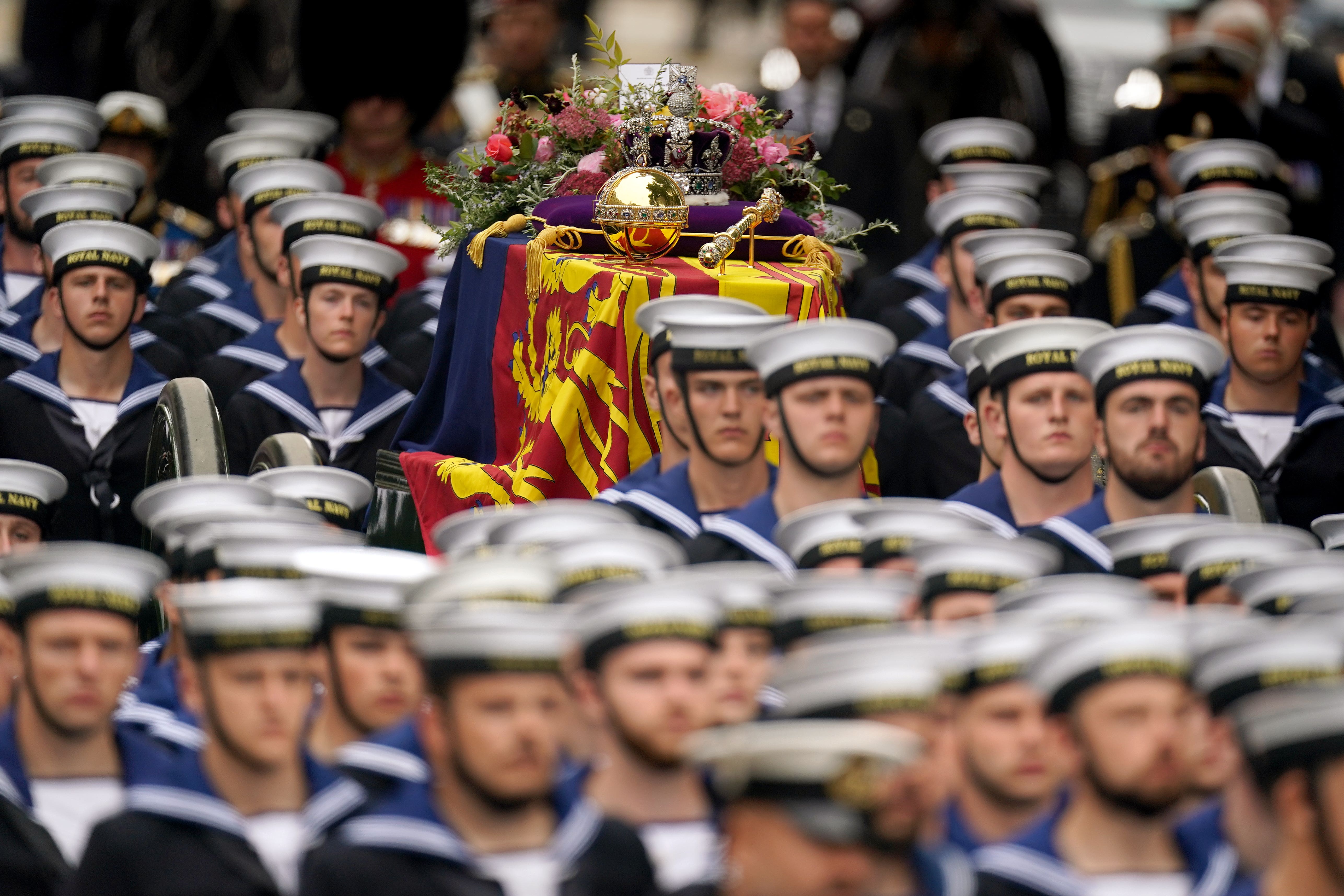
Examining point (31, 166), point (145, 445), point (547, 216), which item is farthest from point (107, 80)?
point (547, 216)

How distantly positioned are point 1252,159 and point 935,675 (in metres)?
6.09

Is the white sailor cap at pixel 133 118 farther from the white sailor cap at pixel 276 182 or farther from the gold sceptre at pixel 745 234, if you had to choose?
the gold sceptre at pixel 745 234

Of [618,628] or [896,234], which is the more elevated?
[896,234]

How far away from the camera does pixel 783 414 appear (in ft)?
18.6

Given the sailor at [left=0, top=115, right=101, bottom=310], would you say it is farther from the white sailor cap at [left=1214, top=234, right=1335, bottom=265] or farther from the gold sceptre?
the white sailor cap at [left=1214, top=234, right=1335, bottom=265]

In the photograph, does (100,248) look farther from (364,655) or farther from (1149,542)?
(1149,542)

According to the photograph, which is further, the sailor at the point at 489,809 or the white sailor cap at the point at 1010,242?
the white sailor cap at the point at 1010,242

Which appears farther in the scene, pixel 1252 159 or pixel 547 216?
pixel 1252 159

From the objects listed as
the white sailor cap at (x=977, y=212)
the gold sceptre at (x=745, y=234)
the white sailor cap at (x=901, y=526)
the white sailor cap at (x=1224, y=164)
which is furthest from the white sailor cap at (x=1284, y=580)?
the white sailor cap at (x=1224, y=164)

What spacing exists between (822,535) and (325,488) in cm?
189

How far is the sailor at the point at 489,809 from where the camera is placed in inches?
151

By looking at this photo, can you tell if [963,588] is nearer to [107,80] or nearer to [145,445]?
[145,445]

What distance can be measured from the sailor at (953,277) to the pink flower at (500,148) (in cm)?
→ 190

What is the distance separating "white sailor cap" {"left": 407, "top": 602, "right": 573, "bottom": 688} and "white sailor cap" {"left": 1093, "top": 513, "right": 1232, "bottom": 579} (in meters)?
1.86
